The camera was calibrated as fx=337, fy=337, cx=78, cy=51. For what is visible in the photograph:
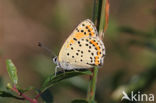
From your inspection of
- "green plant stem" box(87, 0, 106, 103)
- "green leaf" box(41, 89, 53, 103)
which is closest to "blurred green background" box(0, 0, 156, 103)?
"green leaf" box(41, 89, 53, 103)

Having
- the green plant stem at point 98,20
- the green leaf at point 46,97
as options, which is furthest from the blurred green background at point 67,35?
the green plant stem at point 98,20

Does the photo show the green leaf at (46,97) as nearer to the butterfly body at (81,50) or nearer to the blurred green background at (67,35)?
the butterfly body at (81,50)

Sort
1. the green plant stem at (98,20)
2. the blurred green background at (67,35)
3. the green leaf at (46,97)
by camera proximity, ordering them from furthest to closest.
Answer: the blurred green background at (67,35) < the green leaf at (46,97) < the green plant stem at (98,20)

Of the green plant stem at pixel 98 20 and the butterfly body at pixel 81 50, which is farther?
the butterfly body at pixel 81 50

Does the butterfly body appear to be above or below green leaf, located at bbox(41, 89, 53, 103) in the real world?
above

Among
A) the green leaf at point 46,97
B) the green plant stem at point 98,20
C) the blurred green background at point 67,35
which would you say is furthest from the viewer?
the blurred green background at point 67,35

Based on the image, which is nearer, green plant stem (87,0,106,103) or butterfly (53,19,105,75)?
green plant stem (87,0,106,103)

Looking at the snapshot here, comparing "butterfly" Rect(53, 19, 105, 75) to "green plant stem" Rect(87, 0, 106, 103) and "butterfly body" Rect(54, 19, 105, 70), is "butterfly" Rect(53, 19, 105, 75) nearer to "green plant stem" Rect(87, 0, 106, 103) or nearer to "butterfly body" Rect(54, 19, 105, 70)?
"butterfly body" Rect(54, 19, 105, 70)
